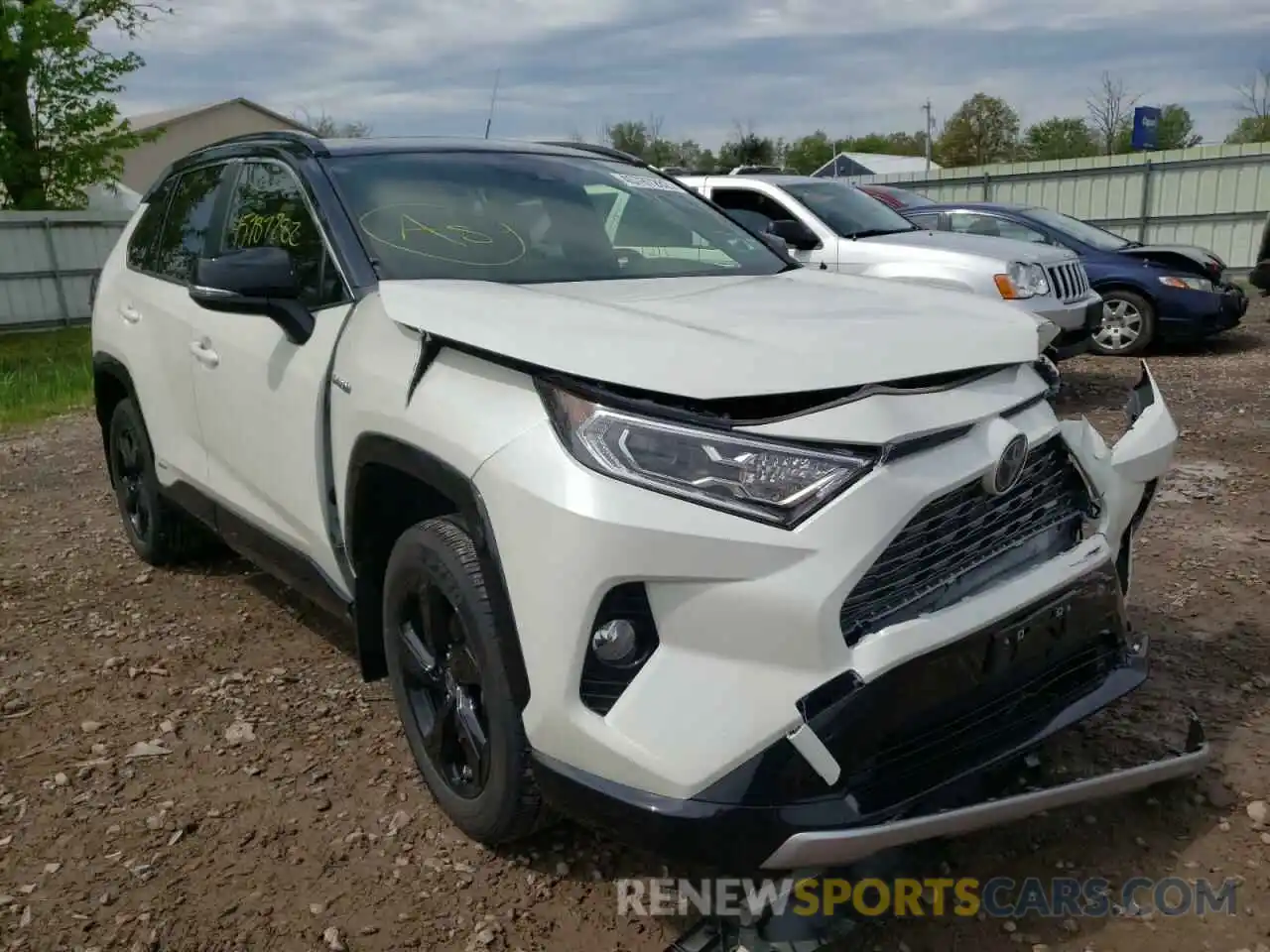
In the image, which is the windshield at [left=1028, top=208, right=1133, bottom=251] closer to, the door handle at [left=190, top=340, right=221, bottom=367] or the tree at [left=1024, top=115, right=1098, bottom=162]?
the door handle at [left=190, top=340, right=221, bottom=367]

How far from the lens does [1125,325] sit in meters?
10.5

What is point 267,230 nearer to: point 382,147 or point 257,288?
point 382,147

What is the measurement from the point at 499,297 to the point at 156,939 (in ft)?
5.47

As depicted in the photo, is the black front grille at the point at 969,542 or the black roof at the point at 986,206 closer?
the black front grille at the point at 969,542

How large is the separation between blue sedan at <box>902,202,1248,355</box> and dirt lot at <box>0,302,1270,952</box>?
5960 mm

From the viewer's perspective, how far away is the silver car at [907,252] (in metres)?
7.93

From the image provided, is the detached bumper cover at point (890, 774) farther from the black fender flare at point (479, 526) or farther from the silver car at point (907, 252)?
the silver car at point (907, 252)

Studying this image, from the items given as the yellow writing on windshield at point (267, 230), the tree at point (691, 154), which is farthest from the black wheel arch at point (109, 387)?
the tree at point (691, 154)

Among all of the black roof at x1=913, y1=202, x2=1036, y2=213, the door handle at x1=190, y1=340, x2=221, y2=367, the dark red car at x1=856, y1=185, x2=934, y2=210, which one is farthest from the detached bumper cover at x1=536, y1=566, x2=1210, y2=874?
the dark red car at x1=856, y1=185, x2=934, y2=210

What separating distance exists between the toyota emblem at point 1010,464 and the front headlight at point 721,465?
1.07 ft

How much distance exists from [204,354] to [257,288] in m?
0.86

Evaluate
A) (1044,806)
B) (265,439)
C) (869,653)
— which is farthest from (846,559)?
(265,439)

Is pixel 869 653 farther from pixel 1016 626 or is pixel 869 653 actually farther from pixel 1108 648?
pixel 1108 648

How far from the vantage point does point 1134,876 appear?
256cm
